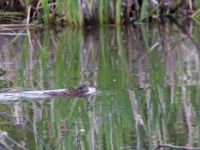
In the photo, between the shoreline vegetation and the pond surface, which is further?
the shoreline vegetation

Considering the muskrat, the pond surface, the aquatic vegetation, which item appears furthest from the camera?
the aquatic vegetation

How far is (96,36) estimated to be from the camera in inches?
364

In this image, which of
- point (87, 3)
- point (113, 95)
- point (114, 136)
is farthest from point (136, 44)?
point (114, 136)

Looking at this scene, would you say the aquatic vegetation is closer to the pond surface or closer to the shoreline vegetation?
the shoreline vegetation

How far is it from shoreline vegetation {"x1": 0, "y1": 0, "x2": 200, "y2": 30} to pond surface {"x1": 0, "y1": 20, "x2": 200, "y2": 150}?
0.24 m

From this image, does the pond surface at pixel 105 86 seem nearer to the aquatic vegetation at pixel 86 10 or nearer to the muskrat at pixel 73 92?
the muskrat at pixel 73 92

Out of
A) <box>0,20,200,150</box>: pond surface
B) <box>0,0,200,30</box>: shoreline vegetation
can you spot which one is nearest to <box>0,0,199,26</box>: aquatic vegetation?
<box>0,0,200,30</box>: shoreline vegetation

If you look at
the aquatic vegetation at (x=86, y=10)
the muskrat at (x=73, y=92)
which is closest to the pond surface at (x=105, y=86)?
the muskrat at (x=73, y=92)

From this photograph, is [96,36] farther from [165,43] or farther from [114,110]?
[114,110]

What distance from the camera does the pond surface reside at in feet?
13.7

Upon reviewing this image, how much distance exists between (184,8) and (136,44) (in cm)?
250

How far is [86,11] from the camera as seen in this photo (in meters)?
9.84

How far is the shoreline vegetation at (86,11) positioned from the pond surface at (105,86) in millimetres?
236

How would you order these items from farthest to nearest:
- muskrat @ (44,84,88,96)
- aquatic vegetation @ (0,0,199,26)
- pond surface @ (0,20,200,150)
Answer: aquatic vegetation @ (0,0,199,26) → muskrat @ (44,84,88,96) → pond surface @ (0,20,200,150)
